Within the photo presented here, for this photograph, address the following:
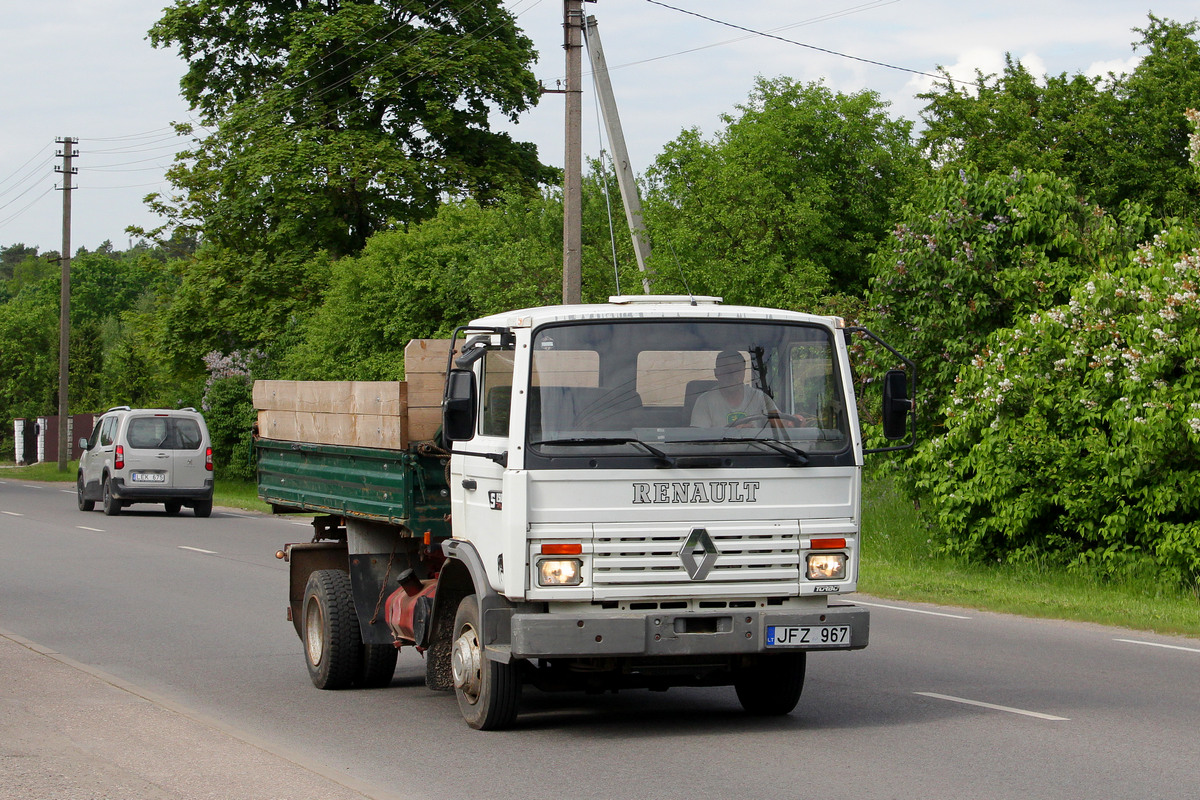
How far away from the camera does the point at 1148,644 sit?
12297 millimetres

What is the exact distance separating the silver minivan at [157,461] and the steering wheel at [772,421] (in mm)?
22247

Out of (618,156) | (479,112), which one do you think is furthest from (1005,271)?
(479,112)

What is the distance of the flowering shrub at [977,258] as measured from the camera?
59.6 feet

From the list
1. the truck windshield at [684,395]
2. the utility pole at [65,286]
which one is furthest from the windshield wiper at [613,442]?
the utility pole at [65,286]

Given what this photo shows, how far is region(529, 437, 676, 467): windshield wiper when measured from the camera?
7.71 metres

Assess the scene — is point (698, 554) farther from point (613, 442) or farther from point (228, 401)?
point (228, 401)

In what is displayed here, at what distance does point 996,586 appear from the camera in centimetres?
1652

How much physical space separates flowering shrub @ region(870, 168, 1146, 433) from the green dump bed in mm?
10004

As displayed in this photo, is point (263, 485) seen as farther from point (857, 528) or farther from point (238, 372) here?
point (238, 372)

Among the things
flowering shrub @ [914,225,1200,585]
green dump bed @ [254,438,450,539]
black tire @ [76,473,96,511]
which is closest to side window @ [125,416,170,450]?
black tire @ [76,473,96,511]

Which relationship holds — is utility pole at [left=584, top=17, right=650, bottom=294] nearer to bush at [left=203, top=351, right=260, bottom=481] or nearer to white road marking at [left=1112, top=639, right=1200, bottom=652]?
white road marking at [left=1112, top=639, right=1200, bottom=652]

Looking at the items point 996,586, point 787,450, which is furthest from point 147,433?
point 787,450

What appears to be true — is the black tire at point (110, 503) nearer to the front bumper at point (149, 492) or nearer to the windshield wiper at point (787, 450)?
the front bumper at point (149, 492)

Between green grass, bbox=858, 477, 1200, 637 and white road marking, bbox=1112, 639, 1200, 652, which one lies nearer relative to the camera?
white road marking, bbox=1112, 639, 1200, 652
